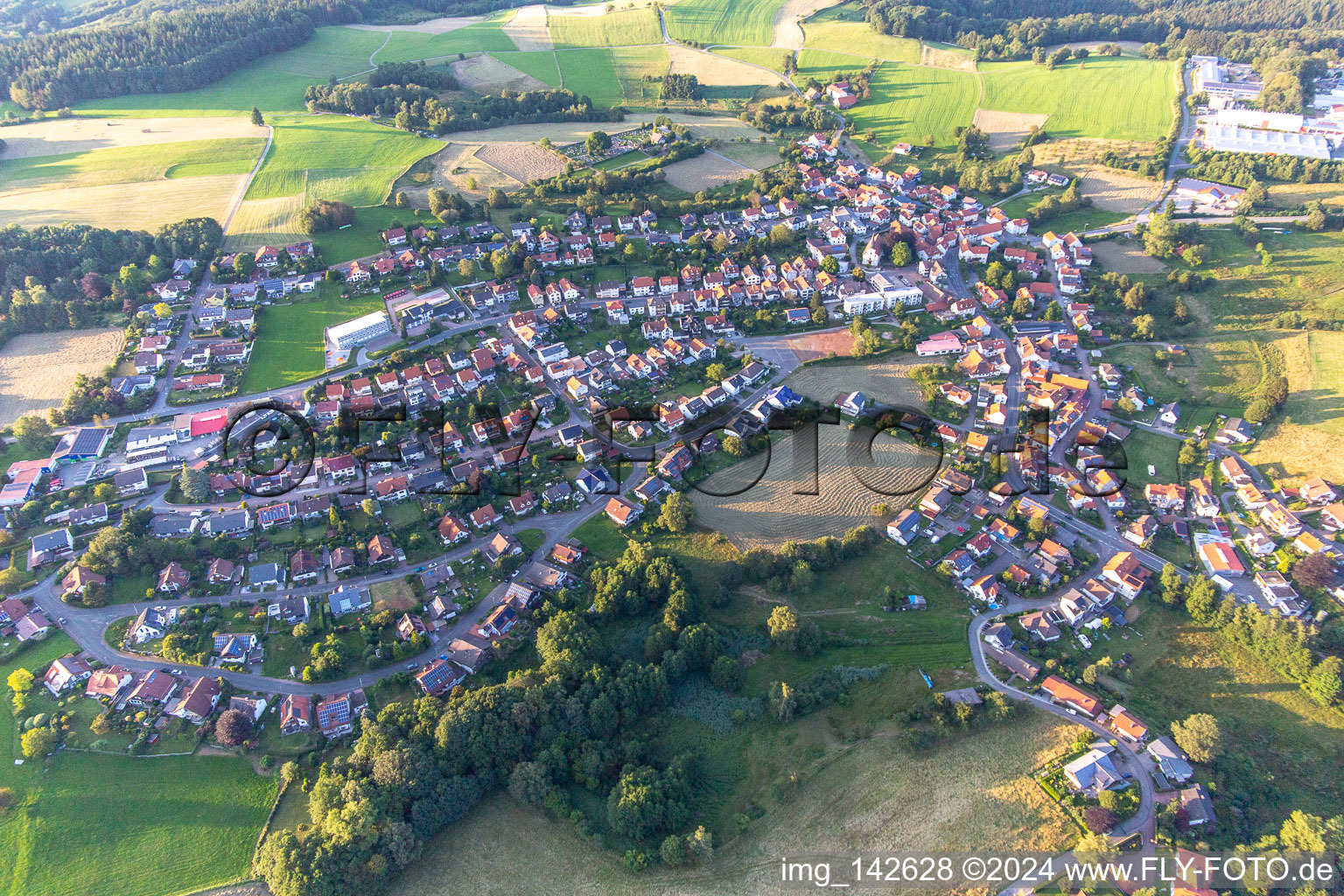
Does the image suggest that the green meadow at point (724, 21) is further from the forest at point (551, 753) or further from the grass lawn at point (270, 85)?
the forest at point (551, 753)

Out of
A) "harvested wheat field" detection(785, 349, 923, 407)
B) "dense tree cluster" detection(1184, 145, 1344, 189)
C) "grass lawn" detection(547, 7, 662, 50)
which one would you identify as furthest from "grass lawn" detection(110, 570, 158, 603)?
"grass lawn" detection(547, 7, 662, 50)

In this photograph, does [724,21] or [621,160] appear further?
[724,21]

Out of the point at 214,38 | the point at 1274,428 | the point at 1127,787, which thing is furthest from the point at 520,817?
the point at 214,38

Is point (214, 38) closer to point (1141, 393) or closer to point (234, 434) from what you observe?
point (234, 434)

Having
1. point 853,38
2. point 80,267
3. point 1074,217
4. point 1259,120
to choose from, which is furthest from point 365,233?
point 1259,120

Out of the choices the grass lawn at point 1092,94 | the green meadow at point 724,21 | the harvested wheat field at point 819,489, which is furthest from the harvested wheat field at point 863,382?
the green meadow at point 724,21

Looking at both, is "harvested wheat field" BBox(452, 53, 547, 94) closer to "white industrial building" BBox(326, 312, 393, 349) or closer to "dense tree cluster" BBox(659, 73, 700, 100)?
"dense tree cluster" BBox(659, 73, 700, 100)

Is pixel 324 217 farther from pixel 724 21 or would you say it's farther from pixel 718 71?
pixel 724 21
